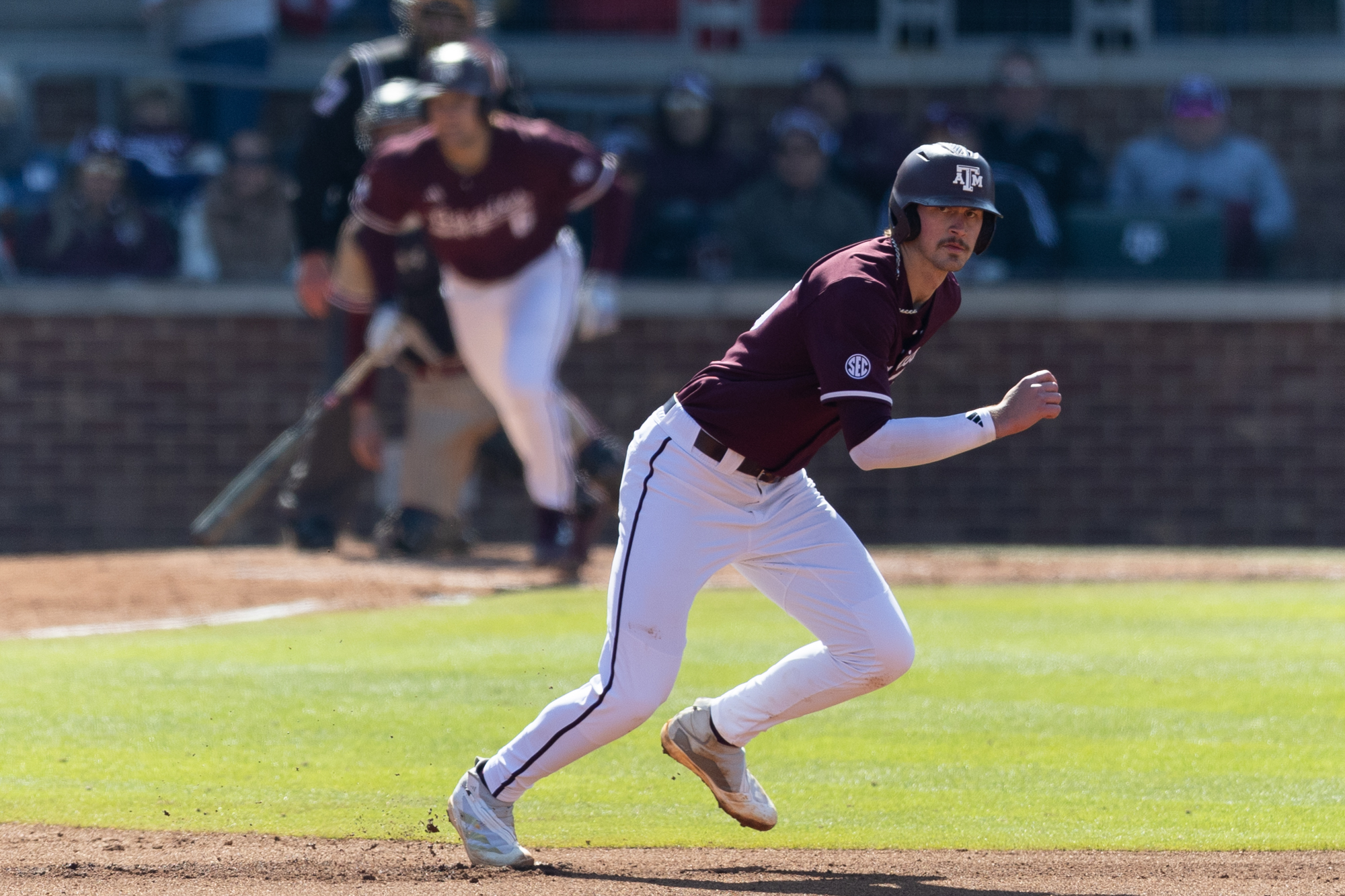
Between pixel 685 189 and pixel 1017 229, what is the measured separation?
96.5 inches

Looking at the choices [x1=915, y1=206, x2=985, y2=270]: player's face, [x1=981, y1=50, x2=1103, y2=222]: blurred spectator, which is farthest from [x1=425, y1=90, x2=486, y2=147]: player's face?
[x1=981, y1=50, x2=1103, y2=222]: blurred spectator

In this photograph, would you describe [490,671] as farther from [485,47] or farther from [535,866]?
[485,47]

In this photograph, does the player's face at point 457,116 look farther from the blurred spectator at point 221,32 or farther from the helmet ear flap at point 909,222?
the blurred spectator at point 221,32

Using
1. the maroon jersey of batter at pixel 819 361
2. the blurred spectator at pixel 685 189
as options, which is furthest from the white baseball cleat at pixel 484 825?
the blurred spectator at pixel 685 189

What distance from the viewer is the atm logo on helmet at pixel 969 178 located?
4600 mm

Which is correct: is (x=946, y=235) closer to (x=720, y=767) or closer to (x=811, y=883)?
(x=720, y=767)

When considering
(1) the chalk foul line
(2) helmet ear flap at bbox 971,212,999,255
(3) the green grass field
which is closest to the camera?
(2) helmet ear flap at bbox 971,212,999,255

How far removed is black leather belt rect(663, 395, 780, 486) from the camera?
473cm

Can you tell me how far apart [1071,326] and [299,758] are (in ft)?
27.4

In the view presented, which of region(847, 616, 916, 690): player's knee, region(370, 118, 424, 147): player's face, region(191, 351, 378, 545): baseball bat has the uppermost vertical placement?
region(370, 118, 424, 147): player's face

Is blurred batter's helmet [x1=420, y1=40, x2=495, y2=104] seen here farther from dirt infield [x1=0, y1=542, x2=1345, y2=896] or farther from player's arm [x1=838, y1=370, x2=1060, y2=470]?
player's arm [x1=838, y1=370, x2=1060, y2=470]

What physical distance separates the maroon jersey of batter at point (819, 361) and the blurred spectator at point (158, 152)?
9409mm

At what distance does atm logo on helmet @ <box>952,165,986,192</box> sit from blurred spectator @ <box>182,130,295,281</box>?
362 inches

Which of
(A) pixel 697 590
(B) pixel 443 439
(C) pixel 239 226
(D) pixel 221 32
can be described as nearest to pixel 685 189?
(C) pixel 239 226
